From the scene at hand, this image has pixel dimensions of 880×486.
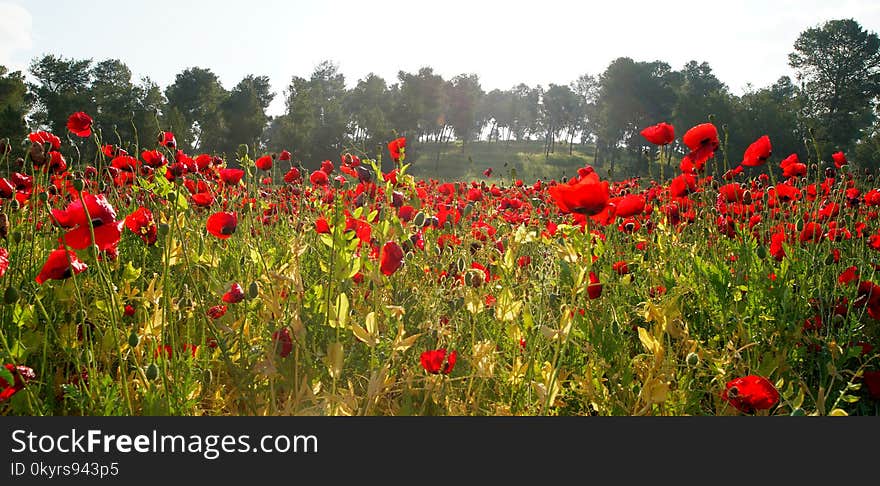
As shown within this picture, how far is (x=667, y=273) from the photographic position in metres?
2.47

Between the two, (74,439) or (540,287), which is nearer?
(74,439)

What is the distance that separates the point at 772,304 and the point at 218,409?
2.04 metres

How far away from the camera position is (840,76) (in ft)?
98.7

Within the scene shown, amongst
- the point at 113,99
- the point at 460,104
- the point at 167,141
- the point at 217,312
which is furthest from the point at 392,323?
the point at 460,104

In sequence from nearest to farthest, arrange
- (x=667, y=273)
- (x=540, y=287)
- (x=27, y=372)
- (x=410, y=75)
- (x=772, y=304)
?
1. (x=27, y=372)
2. (x=540, y=287)
3. (x=772, y=304)
4. (x=667, y=273)
5. (x=410, y=75)

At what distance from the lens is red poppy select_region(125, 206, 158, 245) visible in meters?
1.81

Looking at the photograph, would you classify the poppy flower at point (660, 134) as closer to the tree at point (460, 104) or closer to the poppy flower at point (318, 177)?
the poppy flower at point (318, 177)

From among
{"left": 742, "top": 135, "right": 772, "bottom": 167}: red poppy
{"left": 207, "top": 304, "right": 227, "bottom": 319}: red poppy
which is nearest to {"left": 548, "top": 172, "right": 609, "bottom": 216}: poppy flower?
{"left": 207, "top": 304, "right": 227, "bottom": 319}: red poppy

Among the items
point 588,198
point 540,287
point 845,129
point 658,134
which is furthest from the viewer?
point 845,129

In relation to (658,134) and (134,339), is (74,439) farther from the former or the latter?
(658,134)

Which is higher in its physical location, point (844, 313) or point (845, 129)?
point (845, 129)

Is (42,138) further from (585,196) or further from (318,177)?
(585,196)

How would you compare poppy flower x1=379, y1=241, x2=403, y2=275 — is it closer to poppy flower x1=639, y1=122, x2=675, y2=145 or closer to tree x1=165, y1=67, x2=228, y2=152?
poppy flower x1=639, y1=122, x2=675, y2=145

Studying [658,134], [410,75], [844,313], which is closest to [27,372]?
[658,134]
